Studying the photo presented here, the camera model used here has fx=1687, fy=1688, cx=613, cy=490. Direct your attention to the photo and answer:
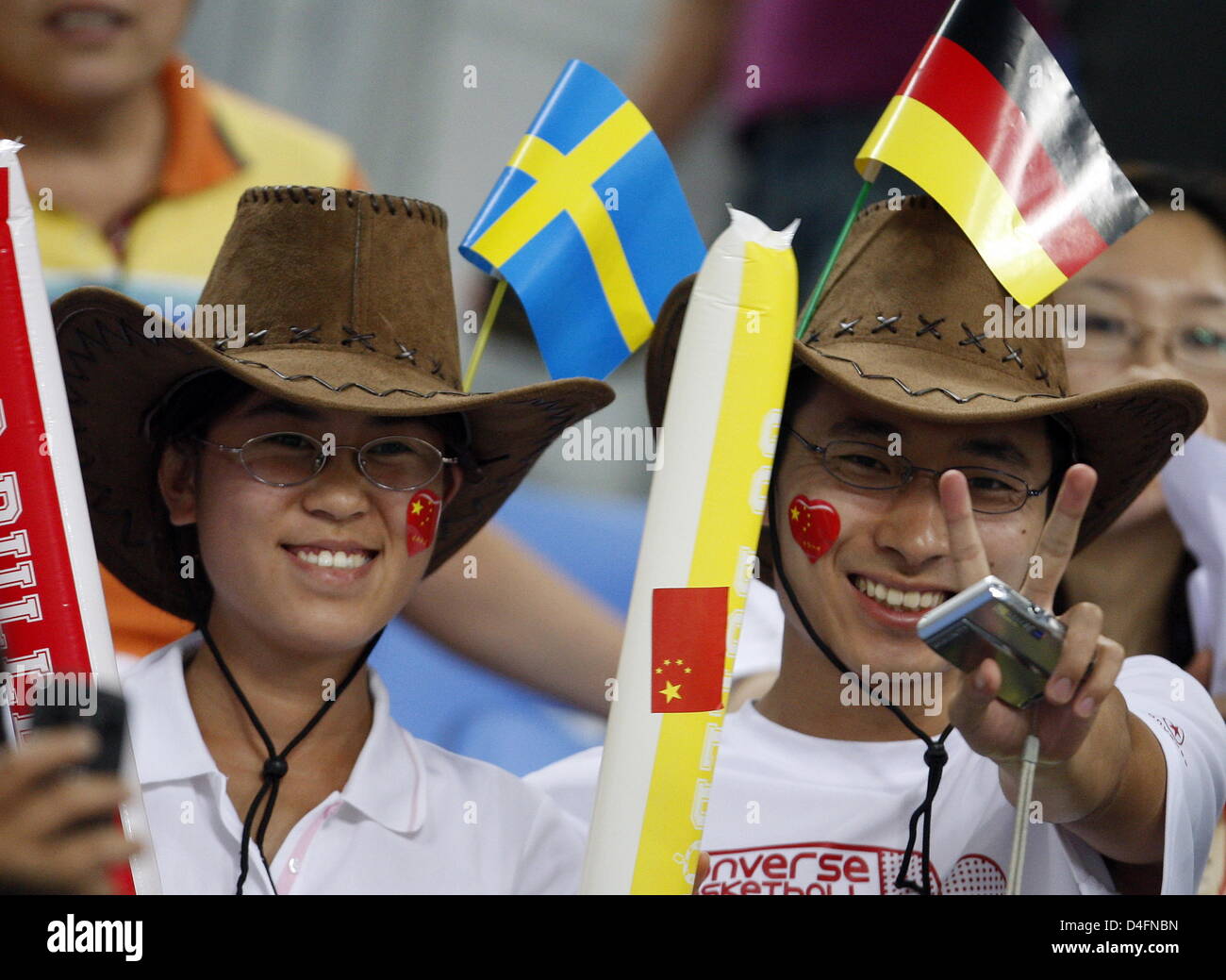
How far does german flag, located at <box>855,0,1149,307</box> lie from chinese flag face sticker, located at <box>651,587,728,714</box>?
2.44ft

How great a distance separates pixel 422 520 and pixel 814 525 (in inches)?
20.3

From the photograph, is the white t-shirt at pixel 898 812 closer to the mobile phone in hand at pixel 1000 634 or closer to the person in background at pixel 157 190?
the mobile phone in hand at pixel 1000 634

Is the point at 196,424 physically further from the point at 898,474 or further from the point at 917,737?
the point at 917,737

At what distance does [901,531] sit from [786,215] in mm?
1953

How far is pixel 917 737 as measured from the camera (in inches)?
92.4

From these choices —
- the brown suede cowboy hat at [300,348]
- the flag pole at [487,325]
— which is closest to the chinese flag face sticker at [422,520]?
the brown suede cowboy hat at [300,348]

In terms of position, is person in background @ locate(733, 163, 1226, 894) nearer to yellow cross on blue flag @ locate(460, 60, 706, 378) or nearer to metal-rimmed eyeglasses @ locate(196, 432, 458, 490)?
yellow cross on blue flag @ locate(460, 60, 706, 378)

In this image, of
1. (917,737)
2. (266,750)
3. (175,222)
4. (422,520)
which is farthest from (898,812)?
(175,222)

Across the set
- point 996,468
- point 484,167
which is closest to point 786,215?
point 484,167

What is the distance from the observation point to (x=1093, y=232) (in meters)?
2.26

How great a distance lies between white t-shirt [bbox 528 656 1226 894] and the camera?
214 centimetres

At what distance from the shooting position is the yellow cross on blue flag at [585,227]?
2391mm

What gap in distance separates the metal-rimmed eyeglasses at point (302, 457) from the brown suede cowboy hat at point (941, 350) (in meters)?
0.40
